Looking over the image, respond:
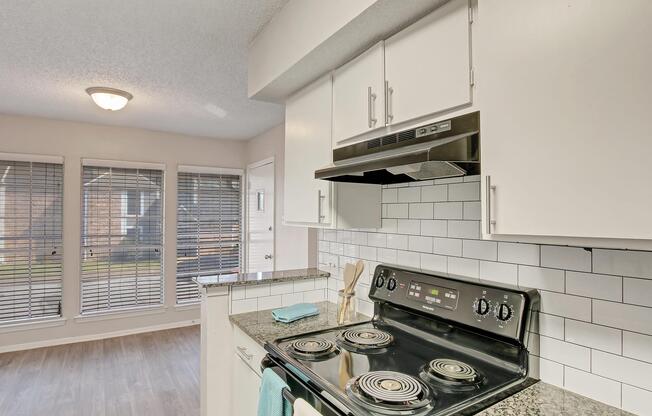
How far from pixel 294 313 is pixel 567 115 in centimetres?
149

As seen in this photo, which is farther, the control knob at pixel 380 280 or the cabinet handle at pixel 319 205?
the cabinet handle at pixel 319 205

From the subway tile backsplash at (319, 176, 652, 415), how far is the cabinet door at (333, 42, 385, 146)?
1.43ft

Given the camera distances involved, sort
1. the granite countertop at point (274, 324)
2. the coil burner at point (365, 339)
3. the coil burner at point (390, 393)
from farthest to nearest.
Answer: the granite countertop at point (274, 324) < the coil burner at point (365, 339) < the coil burner at point (390, 393)

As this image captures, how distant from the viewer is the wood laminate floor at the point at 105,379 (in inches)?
107

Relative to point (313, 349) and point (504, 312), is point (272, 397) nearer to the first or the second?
point (313, 349)

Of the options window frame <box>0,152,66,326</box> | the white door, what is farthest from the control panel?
window frame <box>0,152,66,326</box>

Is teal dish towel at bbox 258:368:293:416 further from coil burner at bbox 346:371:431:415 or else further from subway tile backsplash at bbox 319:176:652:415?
subway tile backsplash at bbox 319:176:652:415

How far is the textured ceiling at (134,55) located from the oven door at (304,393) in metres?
1.75

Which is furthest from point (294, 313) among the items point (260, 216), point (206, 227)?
point (206, 227)

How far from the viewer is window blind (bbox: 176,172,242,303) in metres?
4.82

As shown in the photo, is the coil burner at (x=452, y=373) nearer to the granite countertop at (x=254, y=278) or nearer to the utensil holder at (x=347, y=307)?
the utensil holder at (x=347, y=307)

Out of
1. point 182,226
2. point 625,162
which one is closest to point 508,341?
point 625,162

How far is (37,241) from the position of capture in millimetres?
4027


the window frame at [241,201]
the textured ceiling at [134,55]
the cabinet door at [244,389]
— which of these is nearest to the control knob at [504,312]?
the cabinet door at [244,389]
